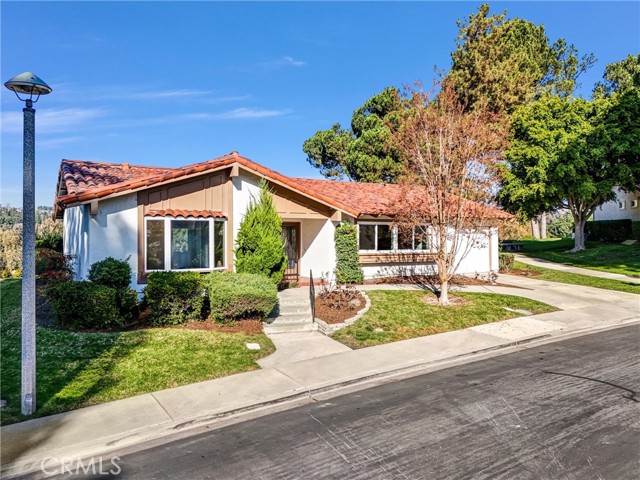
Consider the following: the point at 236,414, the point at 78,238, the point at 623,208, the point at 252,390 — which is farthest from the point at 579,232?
the point at 78,238

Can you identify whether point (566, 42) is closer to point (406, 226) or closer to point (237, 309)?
point (406, 226)

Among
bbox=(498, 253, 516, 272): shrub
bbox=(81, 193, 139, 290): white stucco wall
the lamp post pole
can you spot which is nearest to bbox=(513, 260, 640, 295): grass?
bbox=(498, 253, 516, 272): shrub

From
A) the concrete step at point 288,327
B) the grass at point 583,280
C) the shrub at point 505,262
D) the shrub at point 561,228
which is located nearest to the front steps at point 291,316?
the concrete step at point 288,327

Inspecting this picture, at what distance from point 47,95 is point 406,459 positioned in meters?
6.88

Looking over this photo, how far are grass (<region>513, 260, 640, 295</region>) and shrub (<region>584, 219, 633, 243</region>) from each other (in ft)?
49.5

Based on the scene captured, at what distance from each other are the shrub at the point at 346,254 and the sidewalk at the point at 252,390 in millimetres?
5824

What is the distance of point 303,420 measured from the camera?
18.7ft

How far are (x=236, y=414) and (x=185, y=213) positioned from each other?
25.3 feet

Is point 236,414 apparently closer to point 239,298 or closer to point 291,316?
point 239,298

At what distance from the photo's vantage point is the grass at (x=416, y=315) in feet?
32.9

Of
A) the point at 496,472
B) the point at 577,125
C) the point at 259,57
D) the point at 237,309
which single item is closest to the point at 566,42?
the point at 577,125

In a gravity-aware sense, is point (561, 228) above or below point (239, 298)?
above

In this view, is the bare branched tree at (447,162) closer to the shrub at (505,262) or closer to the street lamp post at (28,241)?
the shrub at (505,262)

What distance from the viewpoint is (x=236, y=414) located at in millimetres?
5977
